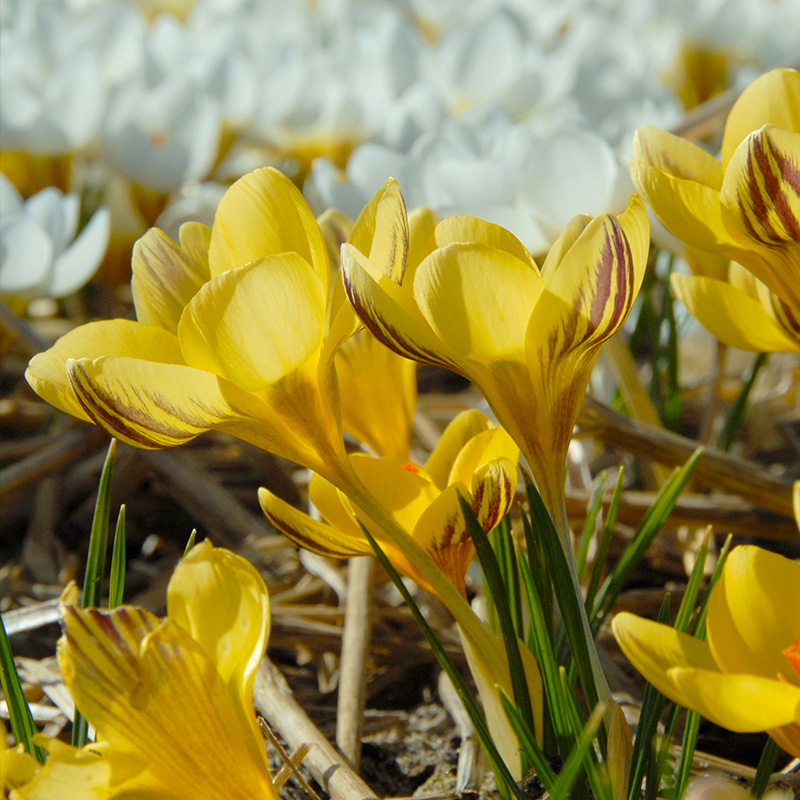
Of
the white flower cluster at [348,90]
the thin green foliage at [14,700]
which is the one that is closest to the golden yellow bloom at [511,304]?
the thin green foliage at [14,700]

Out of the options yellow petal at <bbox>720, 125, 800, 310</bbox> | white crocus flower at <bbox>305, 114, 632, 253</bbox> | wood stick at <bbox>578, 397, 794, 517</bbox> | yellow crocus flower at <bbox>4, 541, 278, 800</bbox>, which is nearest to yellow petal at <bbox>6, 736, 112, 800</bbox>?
yellow crocus flower at <bbox>4, 541, 278, 800</bbox>

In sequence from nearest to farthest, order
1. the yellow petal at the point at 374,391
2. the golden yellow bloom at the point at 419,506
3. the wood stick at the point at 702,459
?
the golden yellow bloom at the point at 419,506
the yellow petal at the point at 374,391
the wood stick at the point at 702,459

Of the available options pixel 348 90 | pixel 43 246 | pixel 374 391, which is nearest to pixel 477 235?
pixel 374 391

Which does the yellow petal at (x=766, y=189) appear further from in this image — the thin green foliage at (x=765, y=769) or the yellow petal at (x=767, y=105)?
the thin green foliage at (x=765, y=769)

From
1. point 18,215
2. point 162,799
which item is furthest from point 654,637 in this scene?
point 18,215

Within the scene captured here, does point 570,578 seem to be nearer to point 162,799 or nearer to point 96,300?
point 162,799

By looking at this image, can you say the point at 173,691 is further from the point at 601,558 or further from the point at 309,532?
the point at 601,558
